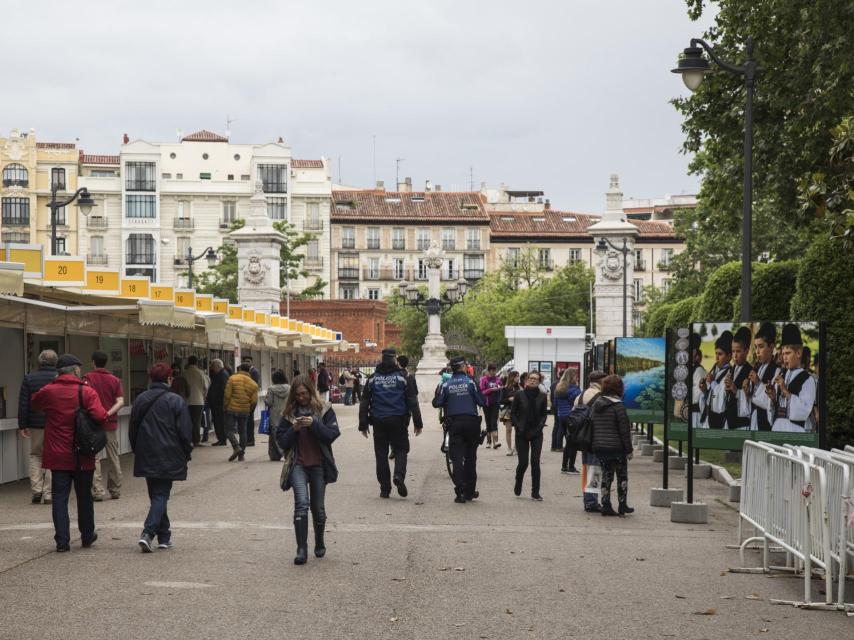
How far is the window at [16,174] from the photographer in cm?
11044

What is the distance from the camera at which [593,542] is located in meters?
13.8

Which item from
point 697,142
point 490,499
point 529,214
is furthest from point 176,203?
point 490,499

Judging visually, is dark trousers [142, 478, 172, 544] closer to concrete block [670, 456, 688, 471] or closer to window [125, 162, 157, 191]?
concrete block [670, 456, 688, 471]

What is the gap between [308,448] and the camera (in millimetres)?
12109

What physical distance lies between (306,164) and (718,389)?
105m

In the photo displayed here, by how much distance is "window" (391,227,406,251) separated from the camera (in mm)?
125062

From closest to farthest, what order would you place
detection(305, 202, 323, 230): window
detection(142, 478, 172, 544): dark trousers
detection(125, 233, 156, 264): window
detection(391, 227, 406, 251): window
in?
1. detection(142, 478, 172, 544): dark trousers
2. detection(125, 233, 156, 264): window
3. detection(305, 202, 323, 230): window
4. detection(391, 227, 406, 251): window

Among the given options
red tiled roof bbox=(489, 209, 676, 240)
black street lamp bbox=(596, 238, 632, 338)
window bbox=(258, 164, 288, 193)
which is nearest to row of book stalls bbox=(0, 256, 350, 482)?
black street lamp bbox=(596, 238, 632, 338)

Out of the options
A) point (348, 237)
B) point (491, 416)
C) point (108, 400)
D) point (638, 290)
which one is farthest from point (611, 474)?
point (638, 290)

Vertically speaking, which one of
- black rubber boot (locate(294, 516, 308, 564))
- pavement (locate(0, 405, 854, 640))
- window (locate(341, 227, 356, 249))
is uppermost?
window (locate(341, 227, 356, 249))

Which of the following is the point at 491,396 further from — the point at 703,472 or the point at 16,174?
the point at 16,174

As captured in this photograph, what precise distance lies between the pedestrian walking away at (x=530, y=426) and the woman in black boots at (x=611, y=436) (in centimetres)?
187

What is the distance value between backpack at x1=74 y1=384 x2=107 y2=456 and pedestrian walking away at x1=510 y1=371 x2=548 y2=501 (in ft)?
22.8

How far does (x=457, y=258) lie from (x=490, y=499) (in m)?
108
